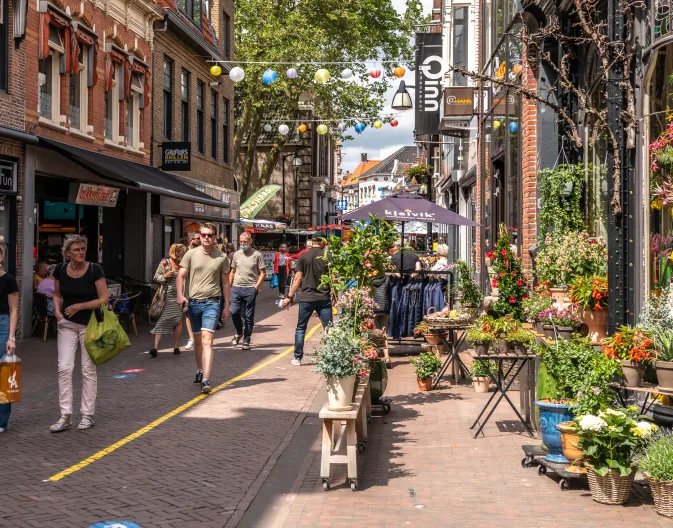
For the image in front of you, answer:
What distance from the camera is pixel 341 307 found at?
823cm

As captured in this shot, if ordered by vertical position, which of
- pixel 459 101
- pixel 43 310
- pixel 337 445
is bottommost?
pixel 337 445

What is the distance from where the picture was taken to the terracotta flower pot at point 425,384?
34.6 ft

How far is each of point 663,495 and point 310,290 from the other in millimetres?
7182

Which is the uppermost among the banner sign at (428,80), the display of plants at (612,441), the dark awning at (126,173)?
the banner sign at (428,80)

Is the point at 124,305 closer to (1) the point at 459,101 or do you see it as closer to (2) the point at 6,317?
(2) the point at 6,317

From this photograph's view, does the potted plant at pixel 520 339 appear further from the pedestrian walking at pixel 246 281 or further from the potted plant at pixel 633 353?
the pedestrian walking at pixel 246 281

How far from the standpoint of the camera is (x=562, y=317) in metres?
8.70

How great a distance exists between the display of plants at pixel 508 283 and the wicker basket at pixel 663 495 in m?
5.96

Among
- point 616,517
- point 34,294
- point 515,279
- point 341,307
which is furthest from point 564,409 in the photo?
point 34,294

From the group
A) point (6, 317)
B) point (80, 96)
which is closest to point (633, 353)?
point (6, 317)

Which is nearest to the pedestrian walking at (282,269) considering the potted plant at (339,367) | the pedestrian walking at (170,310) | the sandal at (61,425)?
the pedestrian walking at (170,310)

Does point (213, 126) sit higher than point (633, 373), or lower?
higher

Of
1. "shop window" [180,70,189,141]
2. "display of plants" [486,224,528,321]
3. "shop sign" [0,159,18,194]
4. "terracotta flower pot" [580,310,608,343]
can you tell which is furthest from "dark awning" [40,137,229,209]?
"terracotta flower pot" [580,310,608,343]

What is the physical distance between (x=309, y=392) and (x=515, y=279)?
3.29 meters
